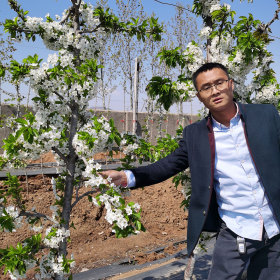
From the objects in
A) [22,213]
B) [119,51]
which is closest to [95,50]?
[22,213]

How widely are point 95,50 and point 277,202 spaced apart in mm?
2108

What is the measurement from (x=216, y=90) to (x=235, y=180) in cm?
72

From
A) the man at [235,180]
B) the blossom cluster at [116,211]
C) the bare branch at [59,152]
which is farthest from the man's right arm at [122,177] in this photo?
the bare branch at [59,152]

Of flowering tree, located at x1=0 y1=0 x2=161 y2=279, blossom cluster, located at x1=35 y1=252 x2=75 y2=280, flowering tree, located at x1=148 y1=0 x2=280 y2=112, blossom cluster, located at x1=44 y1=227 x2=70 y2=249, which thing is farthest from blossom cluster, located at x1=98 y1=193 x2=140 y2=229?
flowering tree, located at x1=148 y1=0 x2=280 y2=112

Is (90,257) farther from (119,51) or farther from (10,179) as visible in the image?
(119,51)

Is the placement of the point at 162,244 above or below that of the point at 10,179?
below

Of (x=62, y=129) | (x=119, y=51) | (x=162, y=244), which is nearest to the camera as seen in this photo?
(x=62, y=129)

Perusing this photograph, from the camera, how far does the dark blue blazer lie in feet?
7.07

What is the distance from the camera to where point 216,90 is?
222cm

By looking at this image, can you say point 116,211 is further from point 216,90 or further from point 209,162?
point 216,90

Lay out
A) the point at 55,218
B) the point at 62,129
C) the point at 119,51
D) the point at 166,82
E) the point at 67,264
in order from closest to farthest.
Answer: the point at 62,129, the point at 67,264, the point at 55,218, the point at 166,82, the point at 119,51

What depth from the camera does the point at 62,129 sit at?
2471 mm

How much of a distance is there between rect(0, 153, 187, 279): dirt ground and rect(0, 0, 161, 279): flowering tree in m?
2.37

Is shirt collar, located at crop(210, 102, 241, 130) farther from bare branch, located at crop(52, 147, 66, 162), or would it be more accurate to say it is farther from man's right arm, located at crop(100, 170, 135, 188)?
bare branch, located at crop(52, 147, 66, 162)
